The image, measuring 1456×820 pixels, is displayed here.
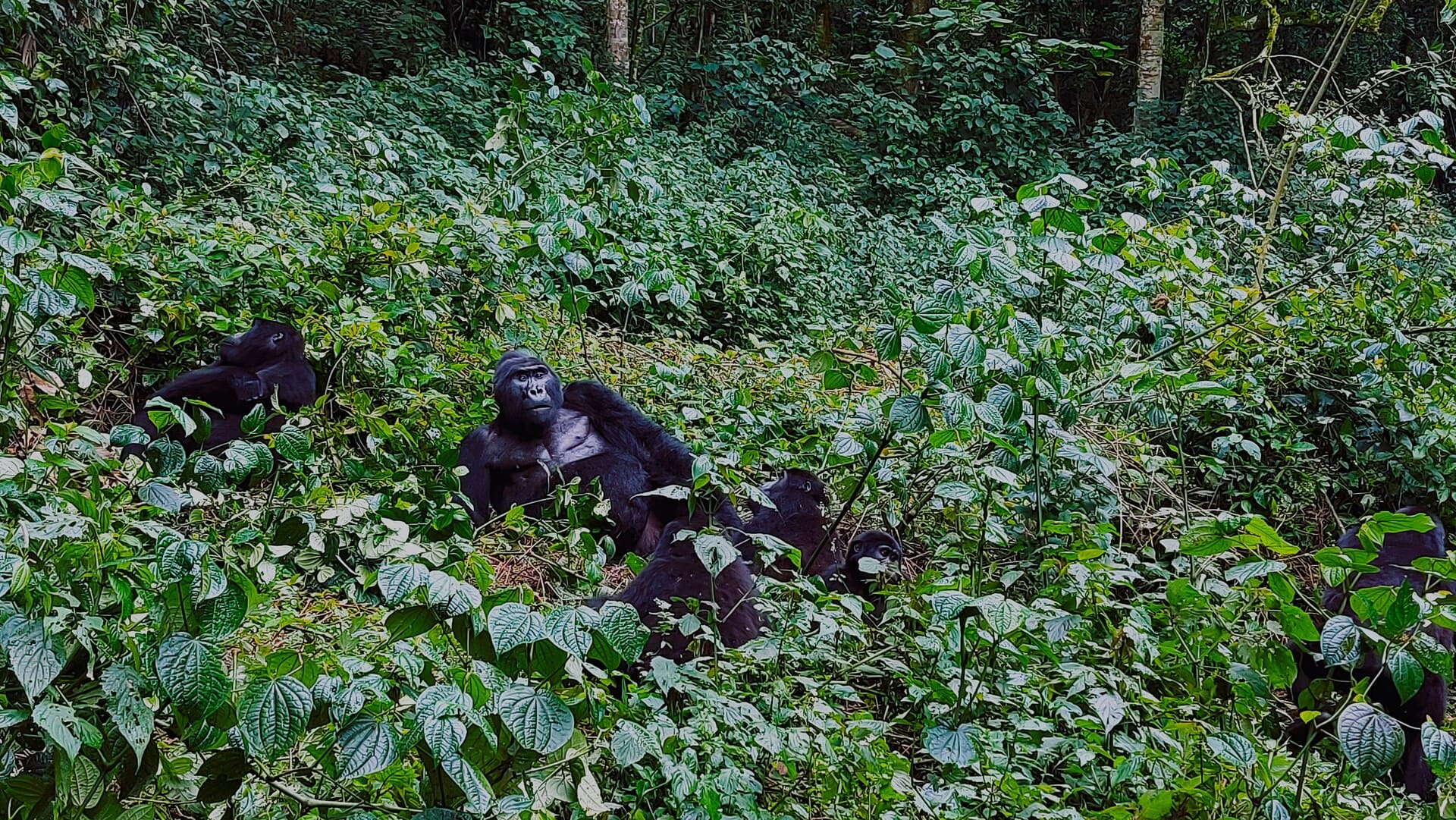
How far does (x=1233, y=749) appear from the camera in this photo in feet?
6.89

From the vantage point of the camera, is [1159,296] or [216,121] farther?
[216,121]

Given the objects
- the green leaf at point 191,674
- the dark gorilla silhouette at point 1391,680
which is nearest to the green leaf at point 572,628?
the green leaf at point 191,674

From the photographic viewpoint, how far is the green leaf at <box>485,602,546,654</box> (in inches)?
62.3

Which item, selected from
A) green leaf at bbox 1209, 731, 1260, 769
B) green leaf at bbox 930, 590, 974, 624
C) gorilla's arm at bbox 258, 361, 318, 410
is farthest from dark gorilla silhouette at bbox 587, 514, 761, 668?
gorilla's arm at bbox 258, 361, 318, 410

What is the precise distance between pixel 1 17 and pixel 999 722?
5088 mm

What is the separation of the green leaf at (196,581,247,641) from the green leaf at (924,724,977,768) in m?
1.27

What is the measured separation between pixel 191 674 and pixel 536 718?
0.45m

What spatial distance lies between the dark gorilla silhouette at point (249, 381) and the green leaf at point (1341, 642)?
323 cm

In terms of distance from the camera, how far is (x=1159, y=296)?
496 cm

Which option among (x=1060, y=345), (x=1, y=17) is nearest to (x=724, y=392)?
(x=1060, y=345)

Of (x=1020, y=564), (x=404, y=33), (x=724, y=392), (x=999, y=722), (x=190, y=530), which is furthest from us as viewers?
(x=404, y=33)

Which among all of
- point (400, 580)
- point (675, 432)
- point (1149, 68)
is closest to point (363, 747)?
point (400, 580)

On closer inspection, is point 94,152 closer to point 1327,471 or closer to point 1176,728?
point 1176,728

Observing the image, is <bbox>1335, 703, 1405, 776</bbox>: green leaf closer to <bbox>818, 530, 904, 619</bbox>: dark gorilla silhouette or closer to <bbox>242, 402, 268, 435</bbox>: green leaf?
<bbox>818, 530, 904, 619</bbox>: dark gorilla silhouette
